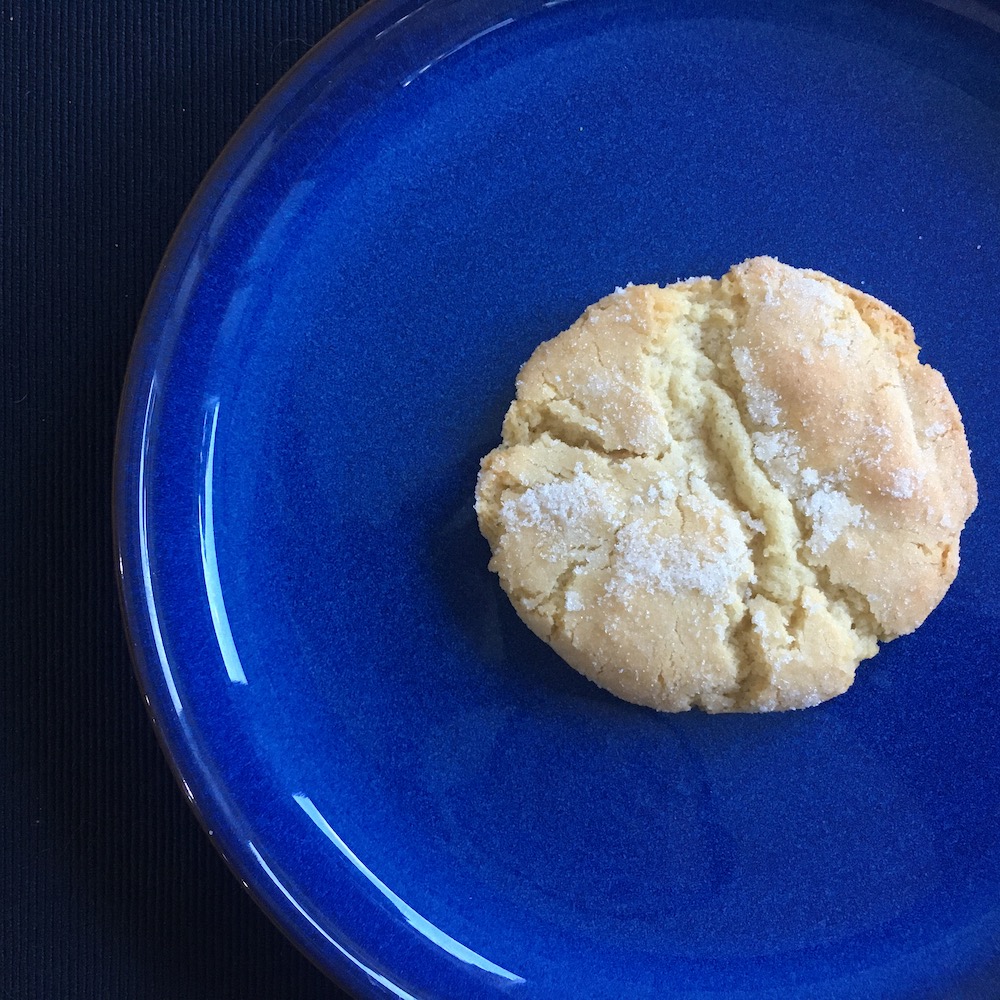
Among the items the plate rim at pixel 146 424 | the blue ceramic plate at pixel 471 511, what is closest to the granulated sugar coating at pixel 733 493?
the blue ceramic plate at pixel 471 511

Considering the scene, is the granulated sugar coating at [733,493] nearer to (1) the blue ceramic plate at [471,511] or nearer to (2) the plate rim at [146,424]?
(1) the blue ceramic plate at [471,511]

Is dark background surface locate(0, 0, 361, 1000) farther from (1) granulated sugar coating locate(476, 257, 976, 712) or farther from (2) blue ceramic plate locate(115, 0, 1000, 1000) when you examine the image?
(1) granulated sugar coating locate(476, 257, 976, 712)

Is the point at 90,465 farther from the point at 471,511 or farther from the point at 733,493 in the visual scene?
the point at 733,493

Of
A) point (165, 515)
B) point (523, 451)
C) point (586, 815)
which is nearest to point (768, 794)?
point (586, 815)

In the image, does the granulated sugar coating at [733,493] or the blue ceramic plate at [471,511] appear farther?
the blue ceramic plate at [471,511]

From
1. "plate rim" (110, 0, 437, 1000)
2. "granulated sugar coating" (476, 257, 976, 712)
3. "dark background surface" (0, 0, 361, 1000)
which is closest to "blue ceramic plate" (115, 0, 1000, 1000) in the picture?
"plate rim" (110, 0, 437, 1000)
